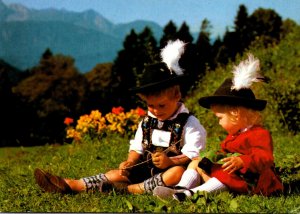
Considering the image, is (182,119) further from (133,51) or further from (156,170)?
(133,51)

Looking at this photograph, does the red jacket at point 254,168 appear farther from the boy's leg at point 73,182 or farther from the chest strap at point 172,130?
the boy's leg at point 73,182

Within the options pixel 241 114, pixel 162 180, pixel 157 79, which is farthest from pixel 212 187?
pixel 157 79

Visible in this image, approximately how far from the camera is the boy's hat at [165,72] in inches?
176

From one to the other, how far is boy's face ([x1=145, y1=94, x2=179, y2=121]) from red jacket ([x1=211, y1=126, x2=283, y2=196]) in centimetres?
59

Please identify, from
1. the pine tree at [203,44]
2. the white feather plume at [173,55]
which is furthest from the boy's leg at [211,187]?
the pine tree at [203,44]

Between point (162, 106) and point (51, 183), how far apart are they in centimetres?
108

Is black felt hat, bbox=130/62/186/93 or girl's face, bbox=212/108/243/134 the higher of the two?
black felt hat, bbox=130/62/186/93

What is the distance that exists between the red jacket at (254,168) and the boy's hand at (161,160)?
37 cm

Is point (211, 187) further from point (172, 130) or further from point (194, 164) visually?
point (172, 130)

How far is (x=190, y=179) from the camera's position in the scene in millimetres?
4363

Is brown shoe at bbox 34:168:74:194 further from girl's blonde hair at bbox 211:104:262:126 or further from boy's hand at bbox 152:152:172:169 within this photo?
girl's blonde hair at bbox 211:104:262:126

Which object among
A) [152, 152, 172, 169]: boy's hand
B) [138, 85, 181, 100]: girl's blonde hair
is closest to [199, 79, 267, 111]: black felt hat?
[138, 85, 181, 100]: girl's blonde hair

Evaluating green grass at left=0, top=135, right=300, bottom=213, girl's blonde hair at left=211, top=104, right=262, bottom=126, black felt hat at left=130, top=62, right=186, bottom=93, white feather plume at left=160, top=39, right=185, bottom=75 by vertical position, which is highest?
white feather plume at left=160, top=39, right=185, bottom=75

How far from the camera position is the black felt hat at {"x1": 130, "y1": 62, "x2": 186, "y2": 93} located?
14.6ft
